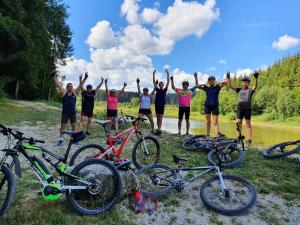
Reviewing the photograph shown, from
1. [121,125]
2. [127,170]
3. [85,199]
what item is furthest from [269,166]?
[121,125]

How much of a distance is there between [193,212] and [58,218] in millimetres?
2167

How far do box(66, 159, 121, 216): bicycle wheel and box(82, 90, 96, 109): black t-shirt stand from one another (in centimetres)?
690

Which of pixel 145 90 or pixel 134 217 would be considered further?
pixel 145 90

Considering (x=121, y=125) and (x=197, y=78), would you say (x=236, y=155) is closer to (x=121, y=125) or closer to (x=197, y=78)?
(x=197, y=78)

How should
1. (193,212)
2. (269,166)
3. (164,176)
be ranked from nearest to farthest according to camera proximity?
(193,212)
(164,176)
(269,166)

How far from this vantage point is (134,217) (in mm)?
4629

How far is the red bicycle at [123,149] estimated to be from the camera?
20.4 feet

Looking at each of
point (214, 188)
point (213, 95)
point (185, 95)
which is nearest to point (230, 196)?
point (214, 188)

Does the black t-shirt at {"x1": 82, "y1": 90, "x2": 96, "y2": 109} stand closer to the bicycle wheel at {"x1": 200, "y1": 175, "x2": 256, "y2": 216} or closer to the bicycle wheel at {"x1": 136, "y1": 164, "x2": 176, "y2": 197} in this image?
the bicycle wheel at {"x1": 136, "y1": 164, "x2": 176, "y2": 197}

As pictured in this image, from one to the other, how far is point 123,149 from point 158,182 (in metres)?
1.47

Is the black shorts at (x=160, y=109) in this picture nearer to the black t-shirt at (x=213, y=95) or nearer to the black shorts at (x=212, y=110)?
the black shorts at (x=212, y=110)

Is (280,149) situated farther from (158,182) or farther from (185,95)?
(158,182)

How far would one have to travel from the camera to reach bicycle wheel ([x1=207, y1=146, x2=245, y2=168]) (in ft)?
24.5

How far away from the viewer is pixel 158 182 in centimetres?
559
